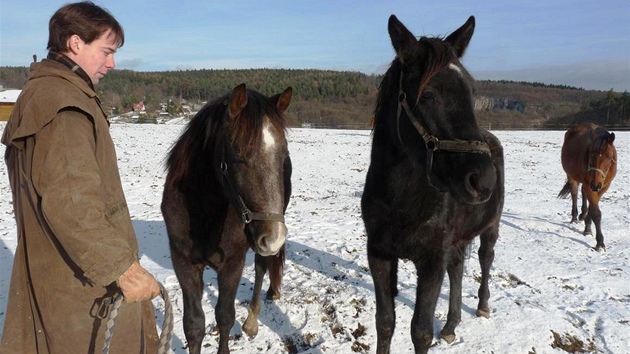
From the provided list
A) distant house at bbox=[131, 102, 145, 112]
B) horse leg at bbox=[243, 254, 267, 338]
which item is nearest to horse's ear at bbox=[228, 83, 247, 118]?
horse leg at bbox=[243, 254, 267, 338]

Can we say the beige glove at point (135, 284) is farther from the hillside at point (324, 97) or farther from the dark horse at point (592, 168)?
the hillside at point (324, 97)

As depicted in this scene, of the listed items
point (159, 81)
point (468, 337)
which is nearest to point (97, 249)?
point (468, 337)

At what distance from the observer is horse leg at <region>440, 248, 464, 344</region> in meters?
3.94

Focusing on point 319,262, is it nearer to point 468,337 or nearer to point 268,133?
point 468,337

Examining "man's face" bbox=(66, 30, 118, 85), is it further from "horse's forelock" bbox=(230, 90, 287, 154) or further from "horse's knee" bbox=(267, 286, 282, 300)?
"horse's knee" bbox=(267, 286, 282, 300)

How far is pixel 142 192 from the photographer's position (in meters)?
9.73

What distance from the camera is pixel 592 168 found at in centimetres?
776

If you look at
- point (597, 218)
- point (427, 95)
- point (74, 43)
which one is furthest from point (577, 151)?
point (74, 43)

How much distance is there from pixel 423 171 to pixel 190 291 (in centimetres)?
193

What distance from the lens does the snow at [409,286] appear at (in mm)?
3896

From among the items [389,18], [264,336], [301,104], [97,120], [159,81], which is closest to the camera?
[97,120]

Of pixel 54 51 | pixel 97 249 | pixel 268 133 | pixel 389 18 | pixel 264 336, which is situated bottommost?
pixel 264 336

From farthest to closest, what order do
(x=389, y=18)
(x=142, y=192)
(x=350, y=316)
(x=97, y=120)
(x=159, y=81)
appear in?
1. (x=159, y=81)
2. (x=142, y=192)
3. (x=350, y=316)
4. (x=389, y=18)
5. (x=97, y=120)

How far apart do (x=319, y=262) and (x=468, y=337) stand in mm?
2238
